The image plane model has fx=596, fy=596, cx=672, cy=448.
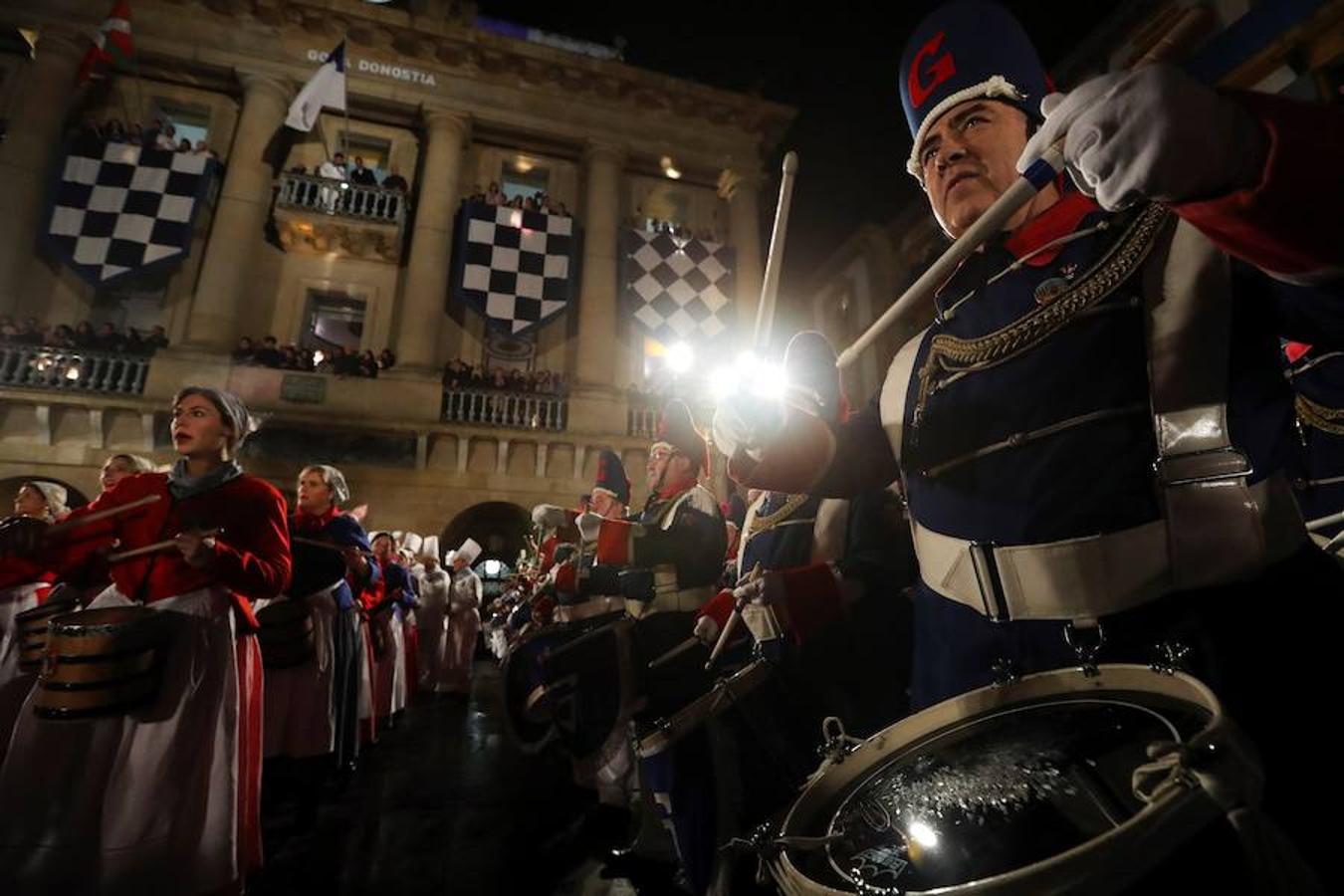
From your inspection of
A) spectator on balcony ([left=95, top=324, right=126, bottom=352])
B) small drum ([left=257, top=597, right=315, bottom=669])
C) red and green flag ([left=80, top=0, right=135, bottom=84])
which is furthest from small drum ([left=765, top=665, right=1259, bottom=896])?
red and green flag ([left=80, top=0, right=135, bottom=84])

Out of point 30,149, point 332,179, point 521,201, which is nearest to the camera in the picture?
point 30,149

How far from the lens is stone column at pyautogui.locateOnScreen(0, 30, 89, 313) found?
12398mm

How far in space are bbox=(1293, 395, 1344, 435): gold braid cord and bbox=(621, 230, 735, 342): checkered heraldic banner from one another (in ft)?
44.7

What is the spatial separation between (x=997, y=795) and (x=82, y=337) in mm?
17047

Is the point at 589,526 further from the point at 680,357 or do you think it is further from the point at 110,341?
the point at 110,341

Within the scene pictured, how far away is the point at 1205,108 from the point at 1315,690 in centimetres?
71

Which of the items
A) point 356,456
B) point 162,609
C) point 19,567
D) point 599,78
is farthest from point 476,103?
point 162,609

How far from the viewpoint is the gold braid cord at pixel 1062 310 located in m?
0.94

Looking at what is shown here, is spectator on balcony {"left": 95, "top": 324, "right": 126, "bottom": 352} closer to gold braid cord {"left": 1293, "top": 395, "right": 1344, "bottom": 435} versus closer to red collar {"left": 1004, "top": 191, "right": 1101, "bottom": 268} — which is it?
red collar {"left": 1004, "top": 191, "right": 1101, "bottom": 268}

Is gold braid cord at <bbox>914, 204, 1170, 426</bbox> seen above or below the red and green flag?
below

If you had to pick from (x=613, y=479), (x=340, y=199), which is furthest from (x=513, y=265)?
(x=613, y=479)

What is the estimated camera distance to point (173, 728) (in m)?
2.43

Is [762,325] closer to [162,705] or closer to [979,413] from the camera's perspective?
[979,413]

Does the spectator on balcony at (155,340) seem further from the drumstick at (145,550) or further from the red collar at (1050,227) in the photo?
the red collar at (1050,227)
